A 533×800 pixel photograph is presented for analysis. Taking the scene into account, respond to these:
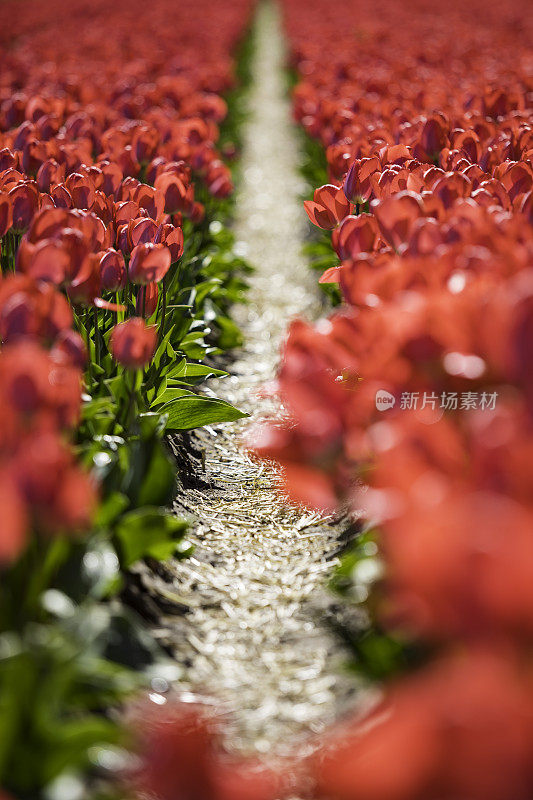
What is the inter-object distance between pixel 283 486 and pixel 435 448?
5.91 ft

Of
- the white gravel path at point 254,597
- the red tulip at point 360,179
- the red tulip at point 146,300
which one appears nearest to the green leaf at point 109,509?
the white gravel path at point 254,597

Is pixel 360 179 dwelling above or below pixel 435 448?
below

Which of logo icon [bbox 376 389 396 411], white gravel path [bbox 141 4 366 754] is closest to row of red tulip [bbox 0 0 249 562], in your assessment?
logo icon [bbox 376 389 396 411]

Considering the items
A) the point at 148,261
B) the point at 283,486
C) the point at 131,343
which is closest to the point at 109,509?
the point at 131,343

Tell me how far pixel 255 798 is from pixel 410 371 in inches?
29.6

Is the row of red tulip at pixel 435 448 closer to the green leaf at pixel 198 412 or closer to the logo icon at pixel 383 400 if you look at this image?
the logo icon at pixel 383 400

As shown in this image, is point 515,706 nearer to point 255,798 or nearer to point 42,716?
point 255,798

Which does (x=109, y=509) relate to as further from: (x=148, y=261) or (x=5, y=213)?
(x=5, y=213)

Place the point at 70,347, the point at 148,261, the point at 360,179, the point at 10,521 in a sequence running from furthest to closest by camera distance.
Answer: the point at 360,179 < the point at 148,261 < the point at 70,347 < the point at 10,521

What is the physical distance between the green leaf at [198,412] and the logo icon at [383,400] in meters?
1.25

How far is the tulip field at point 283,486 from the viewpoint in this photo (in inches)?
39.9

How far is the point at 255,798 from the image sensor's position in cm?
116

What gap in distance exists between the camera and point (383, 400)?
161 cm

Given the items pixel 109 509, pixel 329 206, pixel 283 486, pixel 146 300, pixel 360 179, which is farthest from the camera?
pixel 283 486
